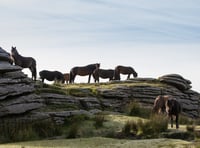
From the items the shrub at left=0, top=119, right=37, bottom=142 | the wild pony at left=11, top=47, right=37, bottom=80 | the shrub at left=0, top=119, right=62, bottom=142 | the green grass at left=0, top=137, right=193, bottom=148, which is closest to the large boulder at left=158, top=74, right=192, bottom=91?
the wild pony at left=11, top=47, right=37, bottom=80

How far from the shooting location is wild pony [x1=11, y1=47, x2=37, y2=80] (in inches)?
1260

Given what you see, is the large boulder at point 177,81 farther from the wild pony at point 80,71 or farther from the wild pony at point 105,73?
the wild pony at point 80,71

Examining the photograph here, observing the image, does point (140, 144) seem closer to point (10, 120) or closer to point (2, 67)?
point (10, 120)

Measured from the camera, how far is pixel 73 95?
101 ft

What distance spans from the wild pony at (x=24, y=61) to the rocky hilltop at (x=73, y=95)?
2551mm

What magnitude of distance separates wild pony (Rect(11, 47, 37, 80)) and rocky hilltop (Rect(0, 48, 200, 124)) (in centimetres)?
255

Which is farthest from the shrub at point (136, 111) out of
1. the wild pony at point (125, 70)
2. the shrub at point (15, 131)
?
the wild pony at point (125, 70)

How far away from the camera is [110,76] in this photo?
46.7m

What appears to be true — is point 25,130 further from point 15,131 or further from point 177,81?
point 177,81

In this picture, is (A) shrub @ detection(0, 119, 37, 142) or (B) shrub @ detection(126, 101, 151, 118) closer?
(A) shrub @ detection(0, 119, 37, 142)

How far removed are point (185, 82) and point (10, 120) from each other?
21974 mm

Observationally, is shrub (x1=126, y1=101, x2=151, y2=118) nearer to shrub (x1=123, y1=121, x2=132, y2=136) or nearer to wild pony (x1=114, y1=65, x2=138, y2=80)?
shrub (x1=123, y1=121, x2=132, y2=136)

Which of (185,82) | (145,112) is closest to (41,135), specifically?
(145,112)

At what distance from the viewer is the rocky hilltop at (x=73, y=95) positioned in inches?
918
